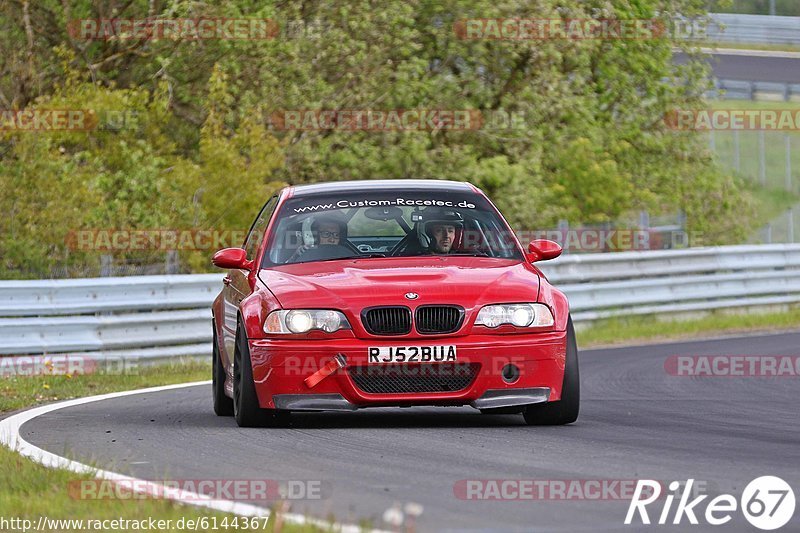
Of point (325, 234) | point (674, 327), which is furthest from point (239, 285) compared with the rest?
point (674, 327)

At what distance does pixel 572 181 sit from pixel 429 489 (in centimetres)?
2531

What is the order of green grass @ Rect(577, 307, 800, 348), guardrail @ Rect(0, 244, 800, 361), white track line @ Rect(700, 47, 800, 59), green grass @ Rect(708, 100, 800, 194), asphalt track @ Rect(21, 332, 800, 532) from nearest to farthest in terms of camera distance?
asphalt track @ Rect(21, 332, 800, 532), guardrail @ Rect(0, 244, 800, 361), green grass @ Rect(577, 307, 800, 348), green grass @ Rect(708, 100, 800, 194), white track line @ Rect(700, 47, 800, 59)

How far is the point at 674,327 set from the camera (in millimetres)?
21156

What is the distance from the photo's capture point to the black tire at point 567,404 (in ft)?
31.3

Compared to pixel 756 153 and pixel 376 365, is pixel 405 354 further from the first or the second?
pixel 756 153

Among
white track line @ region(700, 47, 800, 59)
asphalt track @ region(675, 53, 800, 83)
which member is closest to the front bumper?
asphalt track @ region(675, 53, 800, 83)

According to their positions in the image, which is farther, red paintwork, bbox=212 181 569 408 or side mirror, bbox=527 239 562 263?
side mirror, bbox=527 239 562 263

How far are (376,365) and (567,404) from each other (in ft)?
3.88

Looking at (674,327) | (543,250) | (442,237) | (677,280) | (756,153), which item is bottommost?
(756,153)

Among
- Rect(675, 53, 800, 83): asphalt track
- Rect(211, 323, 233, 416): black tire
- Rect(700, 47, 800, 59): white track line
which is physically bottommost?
Rect(675, 53, 800, 83): asphalt track

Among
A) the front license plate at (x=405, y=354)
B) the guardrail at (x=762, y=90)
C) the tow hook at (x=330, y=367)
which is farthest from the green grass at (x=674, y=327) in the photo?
the guardrail at (x=762, y=90)

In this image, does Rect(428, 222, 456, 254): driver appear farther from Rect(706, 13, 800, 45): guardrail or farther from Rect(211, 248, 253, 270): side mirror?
Rect(706, 13, 800, 45): guardrail

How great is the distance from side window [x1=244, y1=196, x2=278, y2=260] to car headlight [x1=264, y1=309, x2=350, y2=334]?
1440mm

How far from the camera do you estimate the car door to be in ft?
34.0
